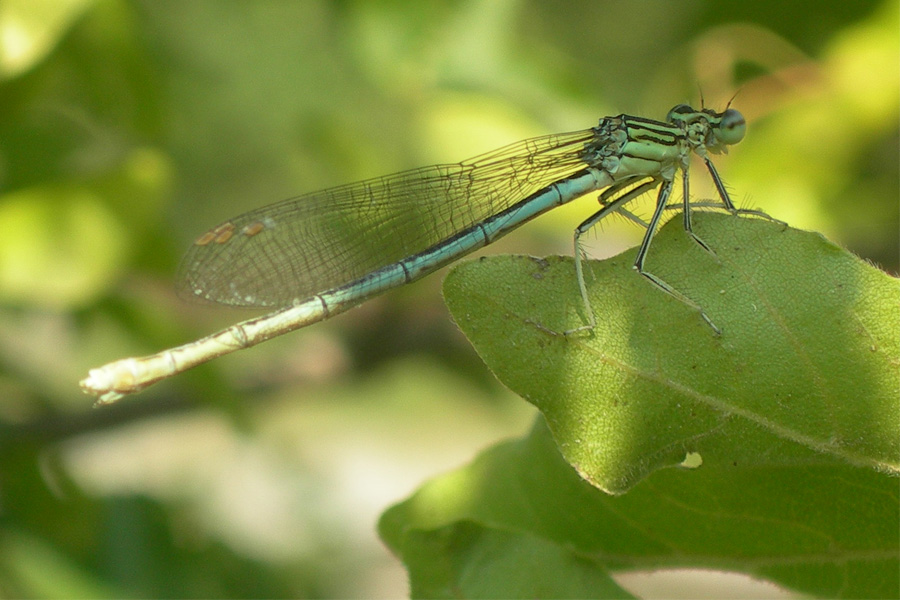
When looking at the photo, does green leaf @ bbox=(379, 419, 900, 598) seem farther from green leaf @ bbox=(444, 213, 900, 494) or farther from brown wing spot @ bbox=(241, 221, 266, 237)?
brown wing spot @ bbox=(241, 221, 266, 237)

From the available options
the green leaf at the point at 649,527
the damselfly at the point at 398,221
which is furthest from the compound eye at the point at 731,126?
the green leaf at the point at 649,527

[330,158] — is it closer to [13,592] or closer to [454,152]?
[454,152]

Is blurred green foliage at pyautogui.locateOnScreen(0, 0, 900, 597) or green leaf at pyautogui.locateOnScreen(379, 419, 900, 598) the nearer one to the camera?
green leaf at pyautogui.locateOnScreen(379, 419, 900, 598)

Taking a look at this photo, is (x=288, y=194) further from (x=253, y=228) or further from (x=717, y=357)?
(x=717, y=357)

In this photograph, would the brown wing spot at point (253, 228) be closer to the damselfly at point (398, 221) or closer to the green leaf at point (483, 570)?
the damselfly at point (398, 221)

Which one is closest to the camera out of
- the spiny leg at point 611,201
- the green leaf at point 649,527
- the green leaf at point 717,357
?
the green leaf at point 717,357

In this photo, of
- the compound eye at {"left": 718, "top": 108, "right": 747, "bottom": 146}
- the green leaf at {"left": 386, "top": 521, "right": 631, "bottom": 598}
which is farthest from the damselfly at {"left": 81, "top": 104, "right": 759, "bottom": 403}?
the green leaf at {"left": 386, "top": 521, "right": 631, "bottom": 598}

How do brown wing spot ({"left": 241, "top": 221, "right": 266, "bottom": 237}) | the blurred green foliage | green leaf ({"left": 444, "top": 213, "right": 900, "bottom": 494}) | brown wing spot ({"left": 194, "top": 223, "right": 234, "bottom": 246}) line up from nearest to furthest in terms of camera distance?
1. green leaf ({"left": 444, "top": 213, "right": 900, "bottom": 494})
2. the blurred green foliage
3. brown wing spot ({"left": 194, "top": 223, "right": 234, "bottom": 246})
4. brown wing spot ({"left": 241, "top": 221, "right": 266, "bottom": 237})
